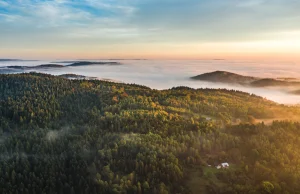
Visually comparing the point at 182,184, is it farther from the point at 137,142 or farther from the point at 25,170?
the point at 25,170

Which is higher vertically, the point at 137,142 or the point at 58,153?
the point at 137,142

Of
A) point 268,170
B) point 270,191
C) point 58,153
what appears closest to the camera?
point 270,191

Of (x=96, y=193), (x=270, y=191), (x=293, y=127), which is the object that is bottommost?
(x=96, y=193)

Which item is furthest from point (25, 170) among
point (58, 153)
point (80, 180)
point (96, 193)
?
point (96, 193)

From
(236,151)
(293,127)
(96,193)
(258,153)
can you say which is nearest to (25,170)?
(96,193)

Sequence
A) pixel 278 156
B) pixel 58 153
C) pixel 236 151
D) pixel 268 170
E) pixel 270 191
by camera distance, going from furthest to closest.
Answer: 1. pixel 58 153
2. pixel 236 151
3. pixel 278 156
4. pixel 268 170
5. pixel 270 191

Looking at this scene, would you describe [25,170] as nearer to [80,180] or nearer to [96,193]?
[80,180]

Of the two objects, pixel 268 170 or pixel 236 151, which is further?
pixel 236 151

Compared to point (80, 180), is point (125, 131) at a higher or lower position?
higher

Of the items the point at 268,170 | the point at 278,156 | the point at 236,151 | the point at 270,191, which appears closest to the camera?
the point at 270,191
